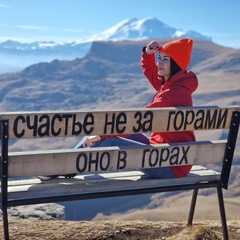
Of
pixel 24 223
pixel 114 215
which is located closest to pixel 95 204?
pixel 114 215

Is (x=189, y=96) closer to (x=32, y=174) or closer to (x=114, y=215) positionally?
(x=32, y=174)

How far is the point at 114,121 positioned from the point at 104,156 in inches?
15.1

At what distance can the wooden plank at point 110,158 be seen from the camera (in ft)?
15.5

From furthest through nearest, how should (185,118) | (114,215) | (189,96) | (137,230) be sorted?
(114,215)
(137,230)
(189,96)
(185,118)

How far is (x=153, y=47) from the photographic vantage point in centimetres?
689

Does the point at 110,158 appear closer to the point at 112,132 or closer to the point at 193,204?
the point at 112,132

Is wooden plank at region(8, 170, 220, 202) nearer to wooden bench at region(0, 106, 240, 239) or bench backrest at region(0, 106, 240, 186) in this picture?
wooden bench at region(0, 106, 240, 239)

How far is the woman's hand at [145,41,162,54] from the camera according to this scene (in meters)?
6.80

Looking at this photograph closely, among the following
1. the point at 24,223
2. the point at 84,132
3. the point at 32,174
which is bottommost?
the point at 24,223

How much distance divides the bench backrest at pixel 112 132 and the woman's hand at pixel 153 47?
4.96 feet

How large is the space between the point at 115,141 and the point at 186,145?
0.82 m

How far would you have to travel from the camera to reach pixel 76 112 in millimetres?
4855

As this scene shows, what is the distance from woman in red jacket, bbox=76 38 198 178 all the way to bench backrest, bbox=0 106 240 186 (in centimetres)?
26

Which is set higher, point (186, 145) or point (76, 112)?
point (76, 112)
